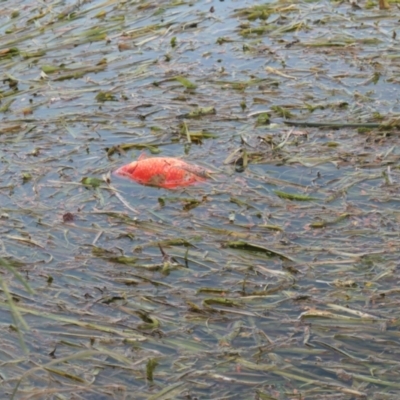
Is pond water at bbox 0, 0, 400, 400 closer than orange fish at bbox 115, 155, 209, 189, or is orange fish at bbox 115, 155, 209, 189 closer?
pond water at bbox 0, 0, 400, 400

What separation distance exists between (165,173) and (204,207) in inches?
15.1

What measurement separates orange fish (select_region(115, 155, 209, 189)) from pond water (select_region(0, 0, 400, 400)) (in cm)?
8

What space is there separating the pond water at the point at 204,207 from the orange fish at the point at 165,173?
84 mm

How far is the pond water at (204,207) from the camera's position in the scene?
11.7 ft

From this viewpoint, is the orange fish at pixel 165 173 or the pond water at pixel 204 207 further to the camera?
the orange fish at pixel 165 173

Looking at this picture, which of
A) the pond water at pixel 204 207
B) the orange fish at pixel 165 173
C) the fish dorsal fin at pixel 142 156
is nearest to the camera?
the pond water at pixel 204 207

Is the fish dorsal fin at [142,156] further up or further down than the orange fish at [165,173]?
further down

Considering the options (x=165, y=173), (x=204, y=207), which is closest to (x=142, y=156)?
(x=165, y=173)

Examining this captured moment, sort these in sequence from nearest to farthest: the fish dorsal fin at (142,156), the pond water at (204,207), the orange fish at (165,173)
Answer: the pond water at (204,207), the orange fish at (165,173), the fish dorsal fin at (142,156)

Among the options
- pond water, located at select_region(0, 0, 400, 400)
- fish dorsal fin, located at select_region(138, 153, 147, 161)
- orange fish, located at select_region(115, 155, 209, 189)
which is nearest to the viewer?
pond water, located at select_region(0, 0, 400, 400)

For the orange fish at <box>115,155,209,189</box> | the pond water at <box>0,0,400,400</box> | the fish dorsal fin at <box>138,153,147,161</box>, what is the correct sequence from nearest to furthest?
the pond water at <box>0,0,400,400</box> → the orange fish at <box>115,155,209,189</box> → the fish dorsal fin at <box>138,153,147,161</box>

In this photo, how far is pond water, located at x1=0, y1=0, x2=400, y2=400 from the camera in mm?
3561

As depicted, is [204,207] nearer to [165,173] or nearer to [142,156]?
[165,173]

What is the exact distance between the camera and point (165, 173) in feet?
16.5
